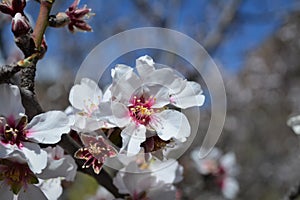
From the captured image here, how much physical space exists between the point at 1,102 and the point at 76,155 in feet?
0.54

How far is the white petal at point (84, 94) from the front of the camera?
823 millimetres

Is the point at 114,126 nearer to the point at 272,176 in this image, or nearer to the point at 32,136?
the point at 32,136

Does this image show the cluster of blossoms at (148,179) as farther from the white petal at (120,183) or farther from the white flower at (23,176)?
the white flower at (23,176)

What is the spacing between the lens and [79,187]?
4.31 meters

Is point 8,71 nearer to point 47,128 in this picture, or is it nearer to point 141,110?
point 47,128

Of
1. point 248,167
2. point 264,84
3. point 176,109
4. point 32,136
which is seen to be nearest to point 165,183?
point 176,109

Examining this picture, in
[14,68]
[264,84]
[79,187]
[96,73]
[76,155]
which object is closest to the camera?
[14,68]

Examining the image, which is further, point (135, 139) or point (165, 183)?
point (165, 183)

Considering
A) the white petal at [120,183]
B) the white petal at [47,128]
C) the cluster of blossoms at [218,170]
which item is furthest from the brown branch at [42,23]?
the cluster of blossoms at [218,170]

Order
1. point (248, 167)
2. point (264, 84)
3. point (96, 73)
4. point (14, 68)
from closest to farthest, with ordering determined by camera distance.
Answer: point (14, 68) → point (96, 73) → point (248, 167) → point (264, 84)

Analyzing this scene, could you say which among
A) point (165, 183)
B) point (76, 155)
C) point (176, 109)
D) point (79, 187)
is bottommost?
point (79, 187)

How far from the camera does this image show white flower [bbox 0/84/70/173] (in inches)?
25.9

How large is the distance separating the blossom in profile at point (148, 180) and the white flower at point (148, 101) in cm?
22

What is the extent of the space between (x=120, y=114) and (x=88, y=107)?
0.47 ft
